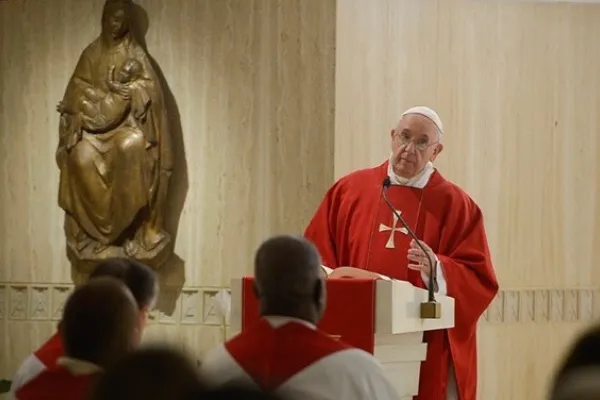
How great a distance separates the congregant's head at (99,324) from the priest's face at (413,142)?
3046 mm

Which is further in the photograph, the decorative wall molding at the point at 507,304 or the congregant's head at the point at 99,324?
the decorative wall molding at the point at 507,304

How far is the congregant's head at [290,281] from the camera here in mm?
3807

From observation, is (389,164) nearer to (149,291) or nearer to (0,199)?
(149,291)

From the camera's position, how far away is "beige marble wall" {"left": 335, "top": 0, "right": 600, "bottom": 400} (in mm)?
8602

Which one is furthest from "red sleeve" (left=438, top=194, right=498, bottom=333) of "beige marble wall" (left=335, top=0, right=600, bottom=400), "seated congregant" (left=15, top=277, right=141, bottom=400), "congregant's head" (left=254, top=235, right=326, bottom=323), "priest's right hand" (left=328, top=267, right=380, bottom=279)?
"seated congregant" (left=15, top=277, right=141, bottom=400)

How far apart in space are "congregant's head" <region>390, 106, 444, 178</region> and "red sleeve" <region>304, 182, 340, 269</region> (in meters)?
0.45

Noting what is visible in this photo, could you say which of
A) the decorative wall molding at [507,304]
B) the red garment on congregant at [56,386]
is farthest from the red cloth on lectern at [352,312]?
the decorative wall molding at [507,304]

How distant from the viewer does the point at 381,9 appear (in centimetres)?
851

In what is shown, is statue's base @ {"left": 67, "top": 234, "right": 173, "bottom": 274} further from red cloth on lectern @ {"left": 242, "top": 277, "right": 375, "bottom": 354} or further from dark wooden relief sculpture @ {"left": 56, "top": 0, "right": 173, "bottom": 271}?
red cloth on lectern @ {"left": 242, "top": 277, "right": 375, "bottom": 354}

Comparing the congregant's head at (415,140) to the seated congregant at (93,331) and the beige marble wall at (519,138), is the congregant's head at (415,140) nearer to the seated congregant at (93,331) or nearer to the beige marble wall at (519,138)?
the beige marble wall at (519,138)

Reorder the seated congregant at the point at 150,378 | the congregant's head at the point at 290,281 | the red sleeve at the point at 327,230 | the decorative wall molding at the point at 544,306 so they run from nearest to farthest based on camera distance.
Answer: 1. the seated congregant at the point at 150,378
2. the congregant's head at the point at 290,281
3. the red sleeve at the point at 327,230
4. the decorative wall molding at the point at 544,306

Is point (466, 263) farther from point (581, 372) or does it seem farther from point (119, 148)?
point (581, 372)

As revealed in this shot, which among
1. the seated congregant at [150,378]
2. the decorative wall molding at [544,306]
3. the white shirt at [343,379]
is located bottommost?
the decorative wall molding at [544,306]

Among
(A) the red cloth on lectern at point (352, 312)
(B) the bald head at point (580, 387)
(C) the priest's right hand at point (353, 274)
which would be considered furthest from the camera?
(C) the priest's right hand at point (353, 274)
